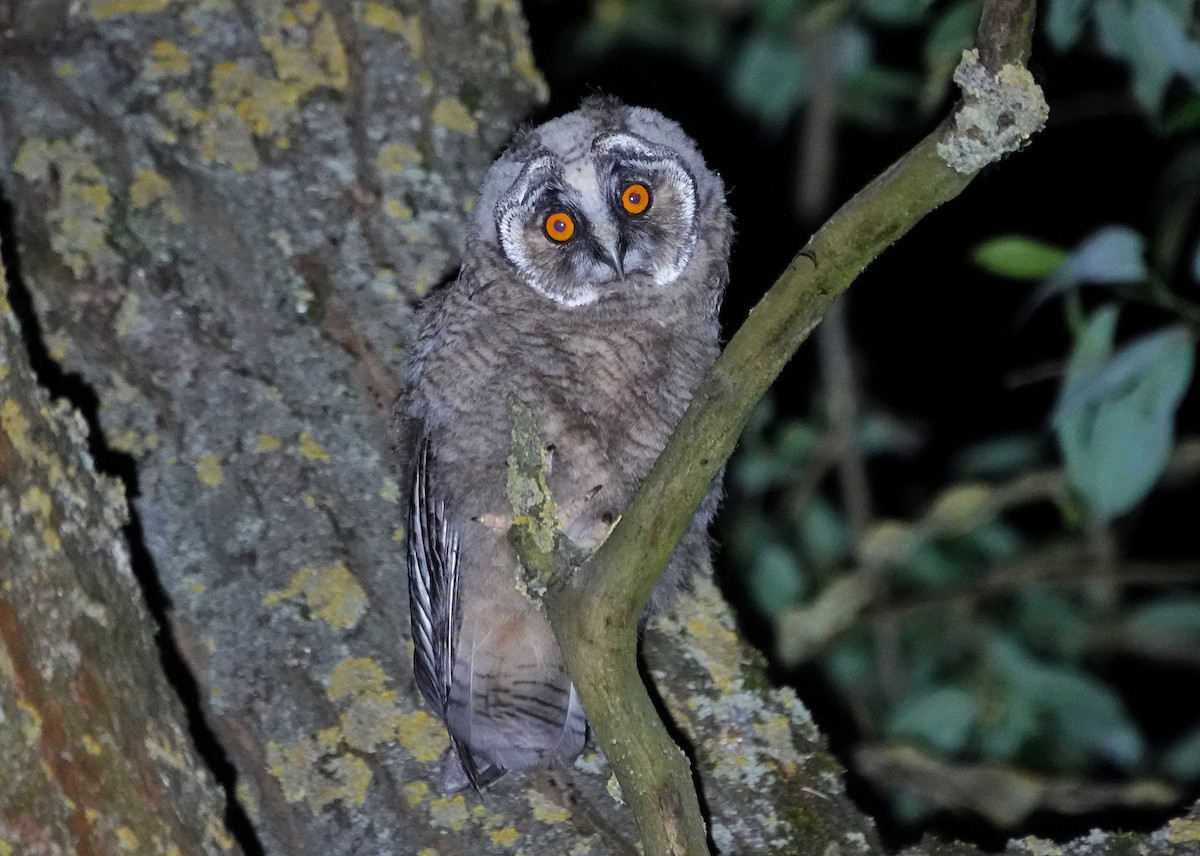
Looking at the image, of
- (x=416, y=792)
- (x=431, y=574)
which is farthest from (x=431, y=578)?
(x=416, y=792)

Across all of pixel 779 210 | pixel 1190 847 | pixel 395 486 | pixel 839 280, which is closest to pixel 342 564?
pixel 395 486

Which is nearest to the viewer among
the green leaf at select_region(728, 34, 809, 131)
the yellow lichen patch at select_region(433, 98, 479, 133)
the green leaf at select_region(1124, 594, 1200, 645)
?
the yellow lichen patch at select_region(433, 98, 479, 133)

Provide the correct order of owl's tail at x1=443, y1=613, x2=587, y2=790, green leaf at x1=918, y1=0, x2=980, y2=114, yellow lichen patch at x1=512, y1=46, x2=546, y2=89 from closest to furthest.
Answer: owl's tail at x1=443, y1=613, x2=587, y2=790 → yellow lichen patch at x1=512, y1=46, x2=546, y2=89 → green leaf at x1=918, y1=0, x2=980, y2=114

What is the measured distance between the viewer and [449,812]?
5.99 feet

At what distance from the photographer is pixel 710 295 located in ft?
7.49

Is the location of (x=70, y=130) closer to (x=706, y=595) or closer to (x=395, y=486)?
(x=395, y=486)

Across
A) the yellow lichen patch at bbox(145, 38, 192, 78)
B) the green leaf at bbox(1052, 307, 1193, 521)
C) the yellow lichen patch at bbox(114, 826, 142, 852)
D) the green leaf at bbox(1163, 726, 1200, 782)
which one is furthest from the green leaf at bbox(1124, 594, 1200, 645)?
the yellow lichen patch at bbox(114, 826, 142, 852)

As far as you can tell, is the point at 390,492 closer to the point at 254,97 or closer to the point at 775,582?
the point at 254,97

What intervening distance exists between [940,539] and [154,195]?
92.0 inches

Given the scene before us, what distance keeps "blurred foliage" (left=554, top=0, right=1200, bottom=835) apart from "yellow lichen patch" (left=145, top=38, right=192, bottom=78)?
A: 4.78ft

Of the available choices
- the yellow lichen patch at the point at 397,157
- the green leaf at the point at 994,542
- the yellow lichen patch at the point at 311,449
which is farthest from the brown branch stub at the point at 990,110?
the green leaf at the point at 994,542

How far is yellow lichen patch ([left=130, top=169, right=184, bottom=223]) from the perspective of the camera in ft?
7.02

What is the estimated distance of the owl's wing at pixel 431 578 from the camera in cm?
200

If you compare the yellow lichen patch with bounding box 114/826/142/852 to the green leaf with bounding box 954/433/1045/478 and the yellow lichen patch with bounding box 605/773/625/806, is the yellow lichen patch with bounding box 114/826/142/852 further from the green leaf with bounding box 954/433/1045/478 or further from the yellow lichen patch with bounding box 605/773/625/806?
the green leaf with bounding box 954/433/1045/478
